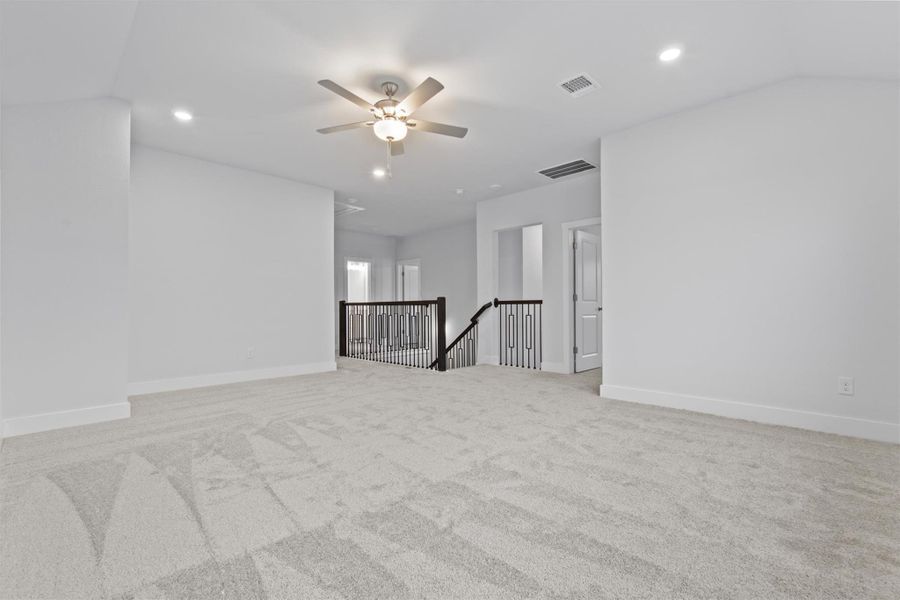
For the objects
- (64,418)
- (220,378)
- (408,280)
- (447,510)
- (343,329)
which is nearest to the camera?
(447,510)

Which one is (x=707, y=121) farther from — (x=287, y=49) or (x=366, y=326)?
(x=366, y=326)

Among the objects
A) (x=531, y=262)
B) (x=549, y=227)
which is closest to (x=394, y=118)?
(x=549, y=227)

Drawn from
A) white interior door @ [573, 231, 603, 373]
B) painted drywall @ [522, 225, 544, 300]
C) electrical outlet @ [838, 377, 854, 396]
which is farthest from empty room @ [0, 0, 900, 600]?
painted drywall @ [522, 225, 544, 300]

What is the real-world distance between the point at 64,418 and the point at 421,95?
359cm

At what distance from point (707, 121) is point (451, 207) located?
414 cm

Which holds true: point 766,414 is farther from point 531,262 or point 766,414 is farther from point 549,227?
point 531,262

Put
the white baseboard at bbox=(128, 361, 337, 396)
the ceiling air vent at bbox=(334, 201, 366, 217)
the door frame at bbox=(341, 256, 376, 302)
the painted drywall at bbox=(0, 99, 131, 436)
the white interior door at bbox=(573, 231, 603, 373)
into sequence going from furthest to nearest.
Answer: the door frame at bbox=(341, 256, 376, 302) < the ceiling air vent at bbox=(334, 201, 366, 217) < the white interior door at bbox=(573, 231, 603, 373) < the white baseboard at bbox=(128, 361, 337, 396) < the painted drywall at bbox=(0, 99, 131, 436)

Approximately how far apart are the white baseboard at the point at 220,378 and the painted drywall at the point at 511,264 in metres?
3.74

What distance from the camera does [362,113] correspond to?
11.4 feet

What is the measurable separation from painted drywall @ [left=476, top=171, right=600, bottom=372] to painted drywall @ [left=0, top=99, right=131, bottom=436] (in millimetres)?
4591

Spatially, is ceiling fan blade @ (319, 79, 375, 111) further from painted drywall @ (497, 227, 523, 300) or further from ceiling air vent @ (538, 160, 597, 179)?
painted drywall @ (497, 227, 523, 300)

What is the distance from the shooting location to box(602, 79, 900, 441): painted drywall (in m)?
2.64

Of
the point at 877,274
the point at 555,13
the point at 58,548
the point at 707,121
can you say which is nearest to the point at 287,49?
the point at 555,13

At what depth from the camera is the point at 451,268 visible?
8.48m
